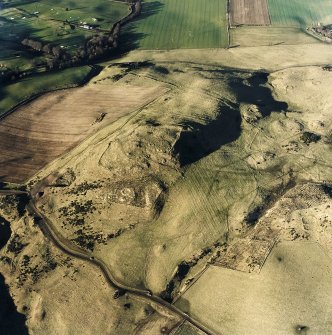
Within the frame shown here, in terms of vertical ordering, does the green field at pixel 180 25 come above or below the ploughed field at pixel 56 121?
above

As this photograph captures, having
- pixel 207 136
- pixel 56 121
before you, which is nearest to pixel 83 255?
pixel 207 136

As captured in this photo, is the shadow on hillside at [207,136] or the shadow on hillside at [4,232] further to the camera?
the shadow on hillside at [207,136]

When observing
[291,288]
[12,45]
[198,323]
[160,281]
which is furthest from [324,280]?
[12,45]

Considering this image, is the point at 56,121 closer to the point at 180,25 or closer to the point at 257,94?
the point at 257,94

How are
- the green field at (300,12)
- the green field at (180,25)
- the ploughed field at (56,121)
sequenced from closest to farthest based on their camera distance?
the ploughed field at (56,121) → the green field at (180,25) → the green field at (300,12)

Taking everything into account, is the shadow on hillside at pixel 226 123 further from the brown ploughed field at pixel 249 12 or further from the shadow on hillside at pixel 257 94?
the brown ploughed field at pixel 249 12

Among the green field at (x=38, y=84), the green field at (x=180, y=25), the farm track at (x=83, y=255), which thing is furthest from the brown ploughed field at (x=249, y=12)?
the farm track at (x=83, y=255)
